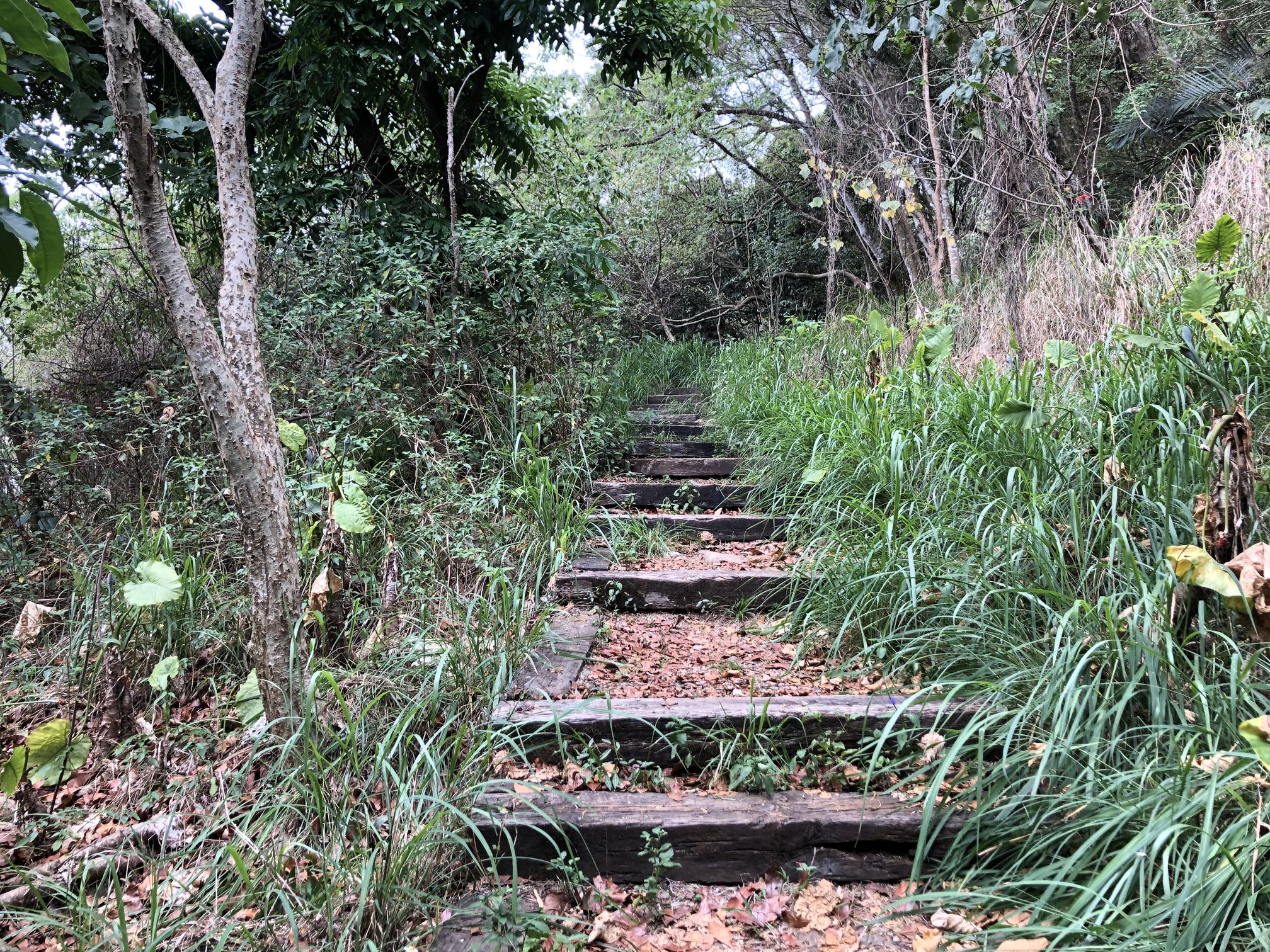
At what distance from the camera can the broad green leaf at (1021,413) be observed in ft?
8.63

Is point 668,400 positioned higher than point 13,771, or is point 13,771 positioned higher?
point 668,400

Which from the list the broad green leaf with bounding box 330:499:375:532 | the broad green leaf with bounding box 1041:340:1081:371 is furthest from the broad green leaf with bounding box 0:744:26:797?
the broad green leaf with bounding box 1041:340:1081:371

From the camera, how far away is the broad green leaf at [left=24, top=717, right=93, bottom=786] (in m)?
2.05

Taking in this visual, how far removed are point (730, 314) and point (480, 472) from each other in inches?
312

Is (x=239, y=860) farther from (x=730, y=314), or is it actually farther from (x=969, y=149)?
(x=730, y=314)

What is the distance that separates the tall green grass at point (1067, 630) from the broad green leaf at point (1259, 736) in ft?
0.31

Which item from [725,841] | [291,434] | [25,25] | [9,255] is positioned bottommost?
[725,841]

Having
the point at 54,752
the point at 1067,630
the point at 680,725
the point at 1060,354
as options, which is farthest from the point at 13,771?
the point at 1060,354

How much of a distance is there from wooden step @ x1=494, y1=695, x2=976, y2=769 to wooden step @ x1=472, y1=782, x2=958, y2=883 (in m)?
0.27

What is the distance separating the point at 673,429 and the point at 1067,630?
14.0 feet

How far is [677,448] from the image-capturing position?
5422mm

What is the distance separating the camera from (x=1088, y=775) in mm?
1610

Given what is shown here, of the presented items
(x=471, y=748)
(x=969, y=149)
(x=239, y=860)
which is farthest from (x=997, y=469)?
(x=969, y=149)

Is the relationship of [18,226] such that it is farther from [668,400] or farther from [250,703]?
[668,400]
